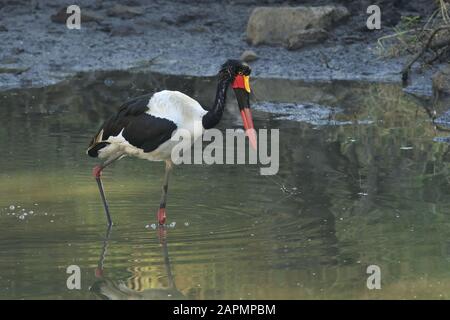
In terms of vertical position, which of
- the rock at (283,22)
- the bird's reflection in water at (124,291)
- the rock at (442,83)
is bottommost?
the bird's reflection in water at (124,291)

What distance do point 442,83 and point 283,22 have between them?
110 inches

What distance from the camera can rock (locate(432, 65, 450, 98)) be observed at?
11.3m

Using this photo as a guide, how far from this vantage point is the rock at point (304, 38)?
13.3 meters

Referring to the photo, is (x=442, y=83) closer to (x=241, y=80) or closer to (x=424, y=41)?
(x=424, y=41)

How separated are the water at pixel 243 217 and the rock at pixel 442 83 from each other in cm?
56

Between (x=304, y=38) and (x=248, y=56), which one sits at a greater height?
Result: (x=304, y=38)

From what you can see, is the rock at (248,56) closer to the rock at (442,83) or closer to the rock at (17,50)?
the rock at (442,83)

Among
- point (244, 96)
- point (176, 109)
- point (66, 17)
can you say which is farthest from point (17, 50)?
point (244, 96)

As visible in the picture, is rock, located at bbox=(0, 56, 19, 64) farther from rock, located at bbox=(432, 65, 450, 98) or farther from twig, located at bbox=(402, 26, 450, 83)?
rock, located at bbox=(432, 65, 450, 98)

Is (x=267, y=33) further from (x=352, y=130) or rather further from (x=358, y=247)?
(x=358, y=247)

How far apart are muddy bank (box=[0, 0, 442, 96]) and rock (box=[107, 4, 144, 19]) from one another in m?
0.01

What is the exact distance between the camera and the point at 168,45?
45.5ft

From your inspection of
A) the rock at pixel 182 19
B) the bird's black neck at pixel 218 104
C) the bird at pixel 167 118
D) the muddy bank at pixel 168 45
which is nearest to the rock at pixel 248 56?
the muddy bank at pixel 168 45

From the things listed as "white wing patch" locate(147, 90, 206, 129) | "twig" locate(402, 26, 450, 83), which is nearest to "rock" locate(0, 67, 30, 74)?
"twig" locate(402, 26, 450, 83)
